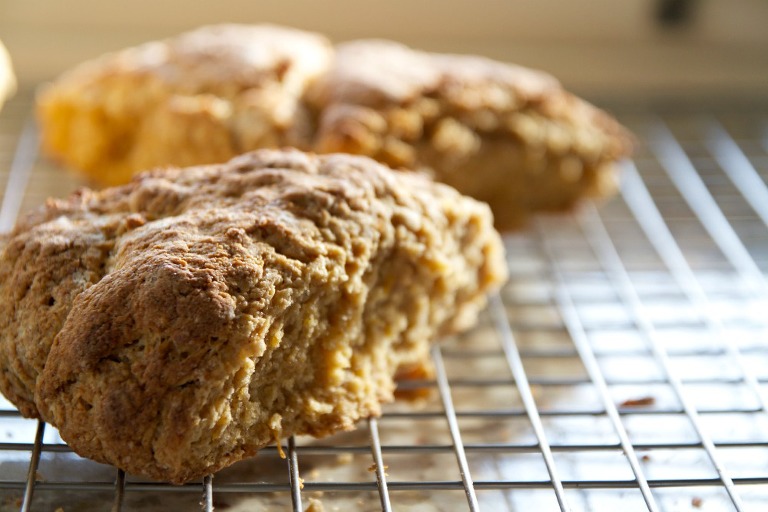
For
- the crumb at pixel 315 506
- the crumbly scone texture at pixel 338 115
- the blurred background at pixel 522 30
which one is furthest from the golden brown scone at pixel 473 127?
the blurred background at pixel 522 30

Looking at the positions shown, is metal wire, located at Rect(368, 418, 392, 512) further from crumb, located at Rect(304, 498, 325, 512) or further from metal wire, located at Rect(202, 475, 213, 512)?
metal wire, located at Rect(202, 475, 213, 512)

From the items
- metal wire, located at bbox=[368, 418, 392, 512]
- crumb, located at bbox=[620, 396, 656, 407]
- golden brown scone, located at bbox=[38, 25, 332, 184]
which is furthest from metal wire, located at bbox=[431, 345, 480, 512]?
golden brown scone, located at bbox=[38, 25, 332, 184]

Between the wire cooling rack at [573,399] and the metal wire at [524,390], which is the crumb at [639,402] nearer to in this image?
the wire cooling rack at [573,399]

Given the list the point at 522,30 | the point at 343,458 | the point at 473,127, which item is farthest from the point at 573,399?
the point at 522,30

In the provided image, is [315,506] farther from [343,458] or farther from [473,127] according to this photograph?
[473,127]

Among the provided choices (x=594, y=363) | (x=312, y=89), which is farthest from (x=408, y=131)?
(x=594, y=363)
